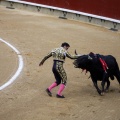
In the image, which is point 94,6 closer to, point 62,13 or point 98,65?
point 62,13

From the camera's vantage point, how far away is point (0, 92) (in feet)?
23.7

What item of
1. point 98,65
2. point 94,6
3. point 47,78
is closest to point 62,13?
point 94,6

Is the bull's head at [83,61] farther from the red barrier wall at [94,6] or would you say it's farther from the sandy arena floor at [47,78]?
the red barrier wall at [94,6]

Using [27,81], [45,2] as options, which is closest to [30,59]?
[27,81]

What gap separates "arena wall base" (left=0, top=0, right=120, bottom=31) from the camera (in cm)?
1742

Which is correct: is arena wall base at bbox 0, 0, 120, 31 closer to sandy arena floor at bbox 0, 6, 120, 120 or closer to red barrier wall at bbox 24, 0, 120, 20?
red barrier wall at bbox 24, 0, 120, 20

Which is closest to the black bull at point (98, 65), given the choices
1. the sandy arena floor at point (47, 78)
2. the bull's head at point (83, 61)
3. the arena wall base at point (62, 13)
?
the bull's head at point (83, 61)

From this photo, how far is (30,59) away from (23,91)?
2940 millimetres

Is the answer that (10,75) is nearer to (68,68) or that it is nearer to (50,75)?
(50,75)

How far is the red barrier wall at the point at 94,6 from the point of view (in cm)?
1773

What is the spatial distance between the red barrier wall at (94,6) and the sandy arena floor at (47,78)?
5.53 feet

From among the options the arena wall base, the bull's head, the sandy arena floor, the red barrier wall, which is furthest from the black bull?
the red barrier wall

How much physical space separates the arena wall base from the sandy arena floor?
0.88m

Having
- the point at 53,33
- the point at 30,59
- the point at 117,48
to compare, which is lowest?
the point at 30,59
